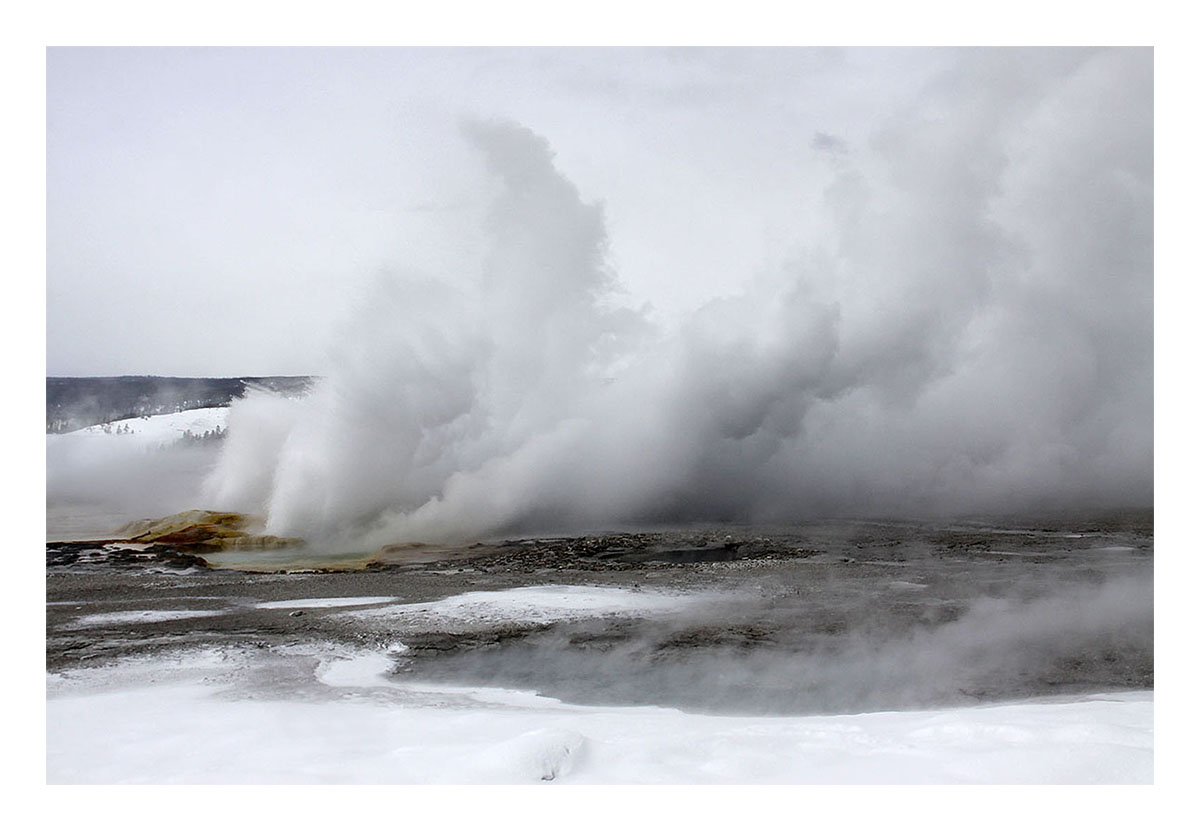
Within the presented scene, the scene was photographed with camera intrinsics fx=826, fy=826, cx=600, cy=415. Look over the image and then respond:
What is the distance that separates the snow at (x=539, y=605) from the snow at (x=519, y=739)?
345mm

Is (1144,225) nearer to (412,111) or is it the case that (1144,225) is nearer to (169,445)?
(412,111)

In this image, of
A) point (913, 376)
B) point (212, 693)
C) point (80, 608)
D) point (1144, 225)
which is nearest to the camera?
point (212, 693)

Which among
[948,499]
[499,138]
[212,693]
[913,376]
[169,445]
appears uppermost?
[499,138]

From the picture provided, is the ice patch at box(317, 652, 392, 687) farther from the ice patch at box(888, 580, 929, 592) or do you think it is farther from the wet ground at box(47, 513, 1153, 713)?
the ice patch at box(888, 580, 929, 592)

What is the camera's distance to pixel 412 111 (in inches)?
122

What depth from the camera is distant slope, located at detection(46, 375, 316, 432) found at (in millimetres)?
2945

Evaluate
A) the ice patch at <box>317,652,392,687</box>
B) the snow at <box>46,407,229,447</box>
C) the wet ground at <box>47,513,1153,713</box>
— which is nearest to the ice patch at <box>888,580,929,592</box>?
the wet ground at <box>47,513,1153,713</box>

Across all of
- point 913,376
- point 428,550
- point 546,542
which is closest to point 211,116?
point 428,550

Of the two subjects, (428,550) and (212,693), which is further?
(428,550)

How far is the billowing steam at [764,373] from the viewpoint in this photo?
311 cm

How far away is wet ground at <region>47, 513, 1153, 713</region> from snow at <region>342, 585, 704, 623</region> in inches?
0.9

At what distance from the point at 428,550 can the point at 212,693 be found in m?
0.87

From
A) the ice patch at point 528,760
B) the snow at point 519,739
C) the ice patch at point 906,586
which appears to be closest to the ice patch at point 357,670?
the snow at point 519,739

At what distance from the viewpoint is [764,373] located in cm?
324
